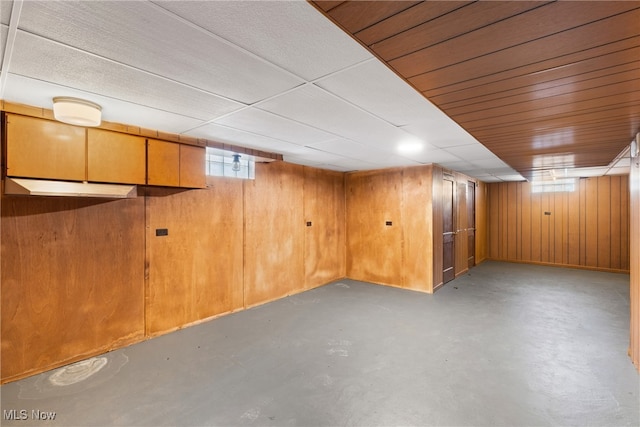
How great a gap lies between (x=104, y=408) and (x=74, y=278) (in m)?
1.33

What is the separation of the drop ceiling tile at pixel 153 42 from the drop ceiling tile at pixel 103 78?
3.3 inches

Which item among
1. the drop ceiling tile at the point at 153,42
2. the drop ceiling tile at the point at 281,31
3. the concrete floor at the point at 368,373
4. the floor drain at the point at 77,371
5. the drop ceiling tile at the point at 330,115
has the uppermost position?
the drop ceiling tile at the point at 330,115

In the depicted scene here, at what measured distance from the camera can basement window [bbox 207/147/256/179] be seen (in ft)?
13.0

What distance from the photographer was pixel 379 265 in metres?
5.88

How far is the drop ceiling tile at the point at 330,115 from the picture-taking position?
2.12 m

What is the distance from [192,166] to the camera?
10.9ft

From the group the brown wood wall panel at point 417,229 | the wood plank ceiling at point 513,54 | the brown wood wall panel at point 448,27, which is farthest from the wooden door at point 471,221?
the brown wood wall panel at point 448,27

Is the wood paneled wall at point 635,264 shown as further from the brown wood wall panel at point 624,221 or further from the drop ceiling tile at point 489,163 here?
Result: the brown wood wall panel at point 624,221

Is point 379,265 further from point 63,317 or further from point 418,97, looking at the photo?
point 63,317

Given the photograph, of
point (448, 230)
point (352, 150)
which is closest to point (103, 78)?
point (352, 150)

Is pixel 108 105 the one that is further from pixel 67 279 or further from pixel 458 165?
pixel 458 165

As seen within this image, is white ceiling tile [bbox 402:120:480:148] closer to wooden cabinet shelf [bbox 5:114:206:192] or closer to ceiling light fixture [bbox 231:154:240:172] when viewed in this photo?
ceiling light fixture [bbox 231:154:240:172]

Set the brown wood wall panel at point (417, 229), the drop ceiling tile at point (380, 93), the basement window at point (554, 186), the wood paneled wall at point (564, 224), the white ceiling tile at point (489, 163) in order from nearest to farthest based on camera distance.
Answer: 1. the drop ceiling tile at point (380, 93)
2. the white ceiling tile at point (489, 163)
3. the brown wood wall panel at point (417, 229)
4. the wood paneled wall at point (564, 224)
5. the basement window at point (554, 186)

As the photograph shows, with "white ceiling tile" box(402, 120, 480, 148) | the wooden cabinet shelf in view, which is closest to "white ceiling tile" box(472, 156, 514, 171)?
"white ceiling tile" box(402, 120, 480, 148)
